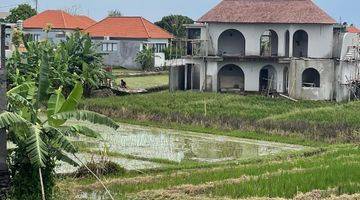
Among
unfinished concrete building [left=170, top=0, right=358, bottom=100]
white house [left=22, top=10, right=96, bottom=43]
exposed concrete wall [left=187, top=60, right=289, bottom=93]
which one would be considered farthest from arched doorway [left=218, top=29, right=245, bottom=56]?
white house [left=22, top=10, right=96, bottom=43]

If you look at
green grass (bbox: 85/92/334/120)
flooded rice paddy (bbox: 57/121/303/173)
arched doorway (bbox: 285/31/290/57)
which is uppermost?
arched doorway (bbox: 285/31/290/57)

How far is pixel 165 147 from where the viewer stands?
23.2 metres

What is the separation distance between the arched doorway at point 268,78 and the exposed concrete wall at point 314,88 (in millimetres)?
1911

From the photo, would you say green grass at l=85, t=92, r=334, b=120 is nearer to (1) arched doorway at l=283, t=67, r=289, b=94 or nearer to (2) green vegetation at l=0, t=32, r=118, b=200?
(1) arched doorway at l=283, t=67, r=289, b=94

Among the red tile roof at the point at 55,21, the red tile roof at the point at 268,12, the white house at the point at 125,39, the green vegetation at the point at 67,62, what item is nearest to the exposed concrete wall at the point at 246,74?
the red tile roof at the point at 268,12

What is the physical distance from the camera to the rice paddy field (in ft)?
45.1

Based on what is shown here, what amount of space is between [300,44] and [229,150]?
20.7 metres

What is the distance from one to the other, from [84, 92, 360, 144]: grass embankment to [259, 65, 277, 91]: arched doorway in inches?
178

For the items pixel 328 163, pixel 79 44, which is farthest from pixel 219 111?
pixel 328 163

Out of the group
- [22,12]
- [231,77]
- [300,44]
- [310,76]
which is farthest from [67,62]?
[22,12]

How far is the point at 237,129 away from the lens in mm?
26609

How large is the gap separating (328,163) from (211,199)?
203 inches

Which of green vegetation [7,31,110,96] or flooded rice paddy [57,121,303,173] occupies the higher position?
green vegetation [7,31,110,96]

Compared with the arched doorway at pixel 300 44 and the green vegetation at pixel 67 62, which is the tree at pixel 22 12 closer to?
the green vegetation at pixel 67 62
